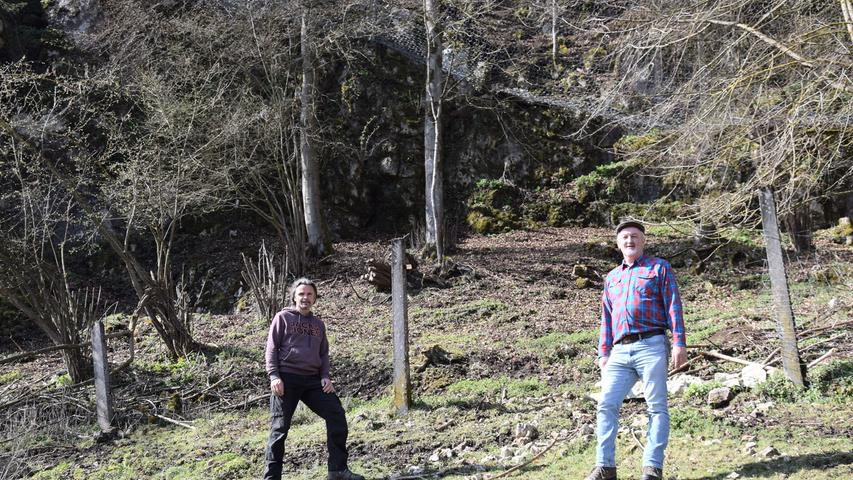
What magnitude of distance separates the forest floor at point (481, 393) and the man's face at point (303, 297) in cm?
125

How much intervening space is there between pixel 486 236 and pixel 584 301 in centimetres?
567

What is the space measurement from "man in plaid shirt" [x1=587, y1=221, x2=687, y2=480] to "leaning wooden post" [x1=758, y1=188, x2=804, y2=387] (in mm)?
1829

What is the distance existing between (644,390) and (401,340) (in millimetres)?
2903

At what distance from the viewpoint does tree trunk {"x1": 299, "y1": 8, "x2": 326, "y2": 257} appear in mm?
14320

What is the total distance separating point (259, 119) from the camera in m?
14.0

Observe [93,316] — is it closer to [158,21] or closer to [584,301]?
[584,301]

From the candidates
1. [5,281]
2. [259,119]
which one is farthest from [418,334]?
[259,119]

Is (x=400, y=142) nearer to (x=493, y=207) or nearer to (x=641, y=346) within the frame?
(x=493, y=207)

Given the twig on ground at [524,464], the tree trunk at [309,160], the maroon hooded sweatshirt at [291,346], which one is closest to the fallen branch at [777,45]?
the twig on ground at [524,464]

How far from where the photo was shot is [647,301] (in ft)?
12.1

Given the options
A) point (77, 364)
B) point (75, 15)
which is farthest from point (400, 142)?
point (77, 364)

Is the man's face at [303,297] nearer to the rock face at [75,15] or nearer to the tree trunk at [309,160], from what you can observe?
the tree trunk at [309,160]

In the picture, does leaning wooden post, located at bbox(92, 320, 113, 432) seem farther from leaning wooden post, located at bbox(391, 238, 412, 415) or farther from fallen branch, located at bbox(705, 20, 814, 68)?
fallen branch, located at bbox(705, 20, 814, 68)

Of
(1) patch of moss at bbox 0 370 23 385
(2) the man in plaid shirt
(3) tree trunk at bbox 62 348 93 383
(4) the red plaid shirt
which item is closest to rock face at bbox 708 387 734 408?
(2) the man in plaid shirt
